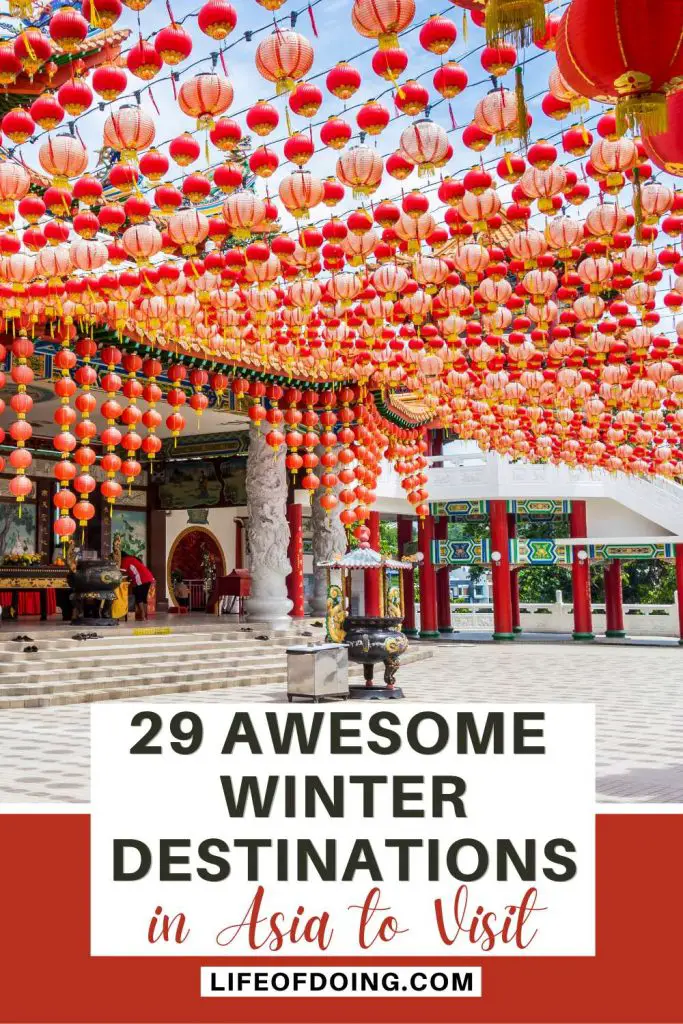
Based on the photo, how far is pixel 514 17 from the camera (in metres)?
3.31

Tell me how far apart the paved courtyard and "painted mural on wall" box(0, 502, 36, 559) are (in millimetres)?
8309

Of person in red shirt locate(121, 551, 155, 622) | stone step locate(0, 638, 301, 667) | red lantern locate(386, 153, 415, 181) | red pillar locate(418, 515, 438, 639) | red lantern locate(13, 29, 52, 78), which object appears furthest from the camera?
red pillar locate(418, 515, 438, 639)

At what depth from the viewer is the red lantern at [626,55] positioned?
3145 mm

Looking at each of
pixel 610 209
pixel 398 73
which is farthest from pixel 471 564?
pixel 398 73

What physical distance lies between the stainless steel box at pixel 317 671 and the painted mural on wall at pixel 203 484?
365 inches

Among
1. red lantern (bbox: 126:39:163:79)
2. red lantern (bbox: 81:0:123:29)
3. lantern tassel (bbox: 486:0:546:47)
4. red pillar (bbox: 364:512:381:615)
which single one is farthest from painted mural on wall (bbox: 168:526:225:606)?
lantern tassel (bbox: 486:0:546:47)

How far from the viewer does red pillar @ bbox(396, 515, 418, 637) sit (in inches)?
1008

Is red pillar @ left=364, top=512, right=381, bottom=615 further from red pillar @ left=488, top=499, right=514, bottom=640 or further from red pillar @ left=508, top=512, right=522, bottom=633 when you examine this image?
red pillar @ left=508, top=512, right=522, bottom=633

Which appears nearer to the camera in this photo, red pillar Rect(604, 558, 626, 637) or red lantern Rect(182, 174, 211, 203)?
red lantern Rect(182, 174, 211, 203)

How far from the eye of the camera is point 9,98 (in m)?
8.48

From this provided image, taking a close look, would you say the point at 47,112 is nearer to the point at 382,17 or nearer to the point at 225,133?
the point at 225,133

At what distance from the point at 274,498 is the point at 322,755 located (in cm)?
1267

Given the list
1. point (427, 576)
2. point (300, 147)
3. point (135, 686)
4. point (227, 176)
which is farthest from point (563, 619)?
point (300, 147)

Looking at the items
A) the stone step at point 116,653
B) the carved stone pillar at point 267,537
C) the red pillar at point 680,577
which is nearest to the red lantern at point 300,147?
the stone step at point 116,653
